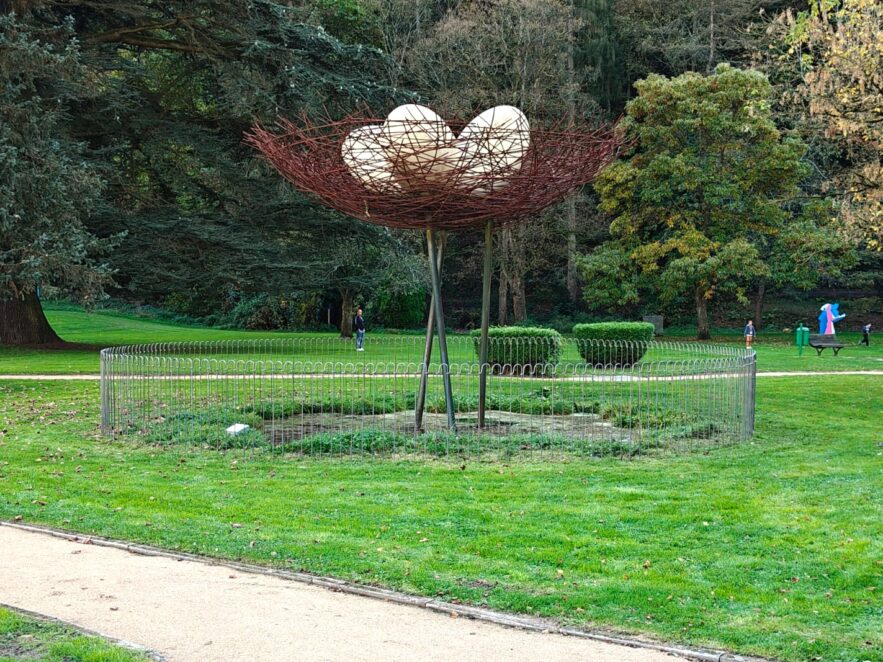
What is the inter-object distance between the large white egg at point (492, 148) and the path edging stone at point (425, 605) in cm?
589

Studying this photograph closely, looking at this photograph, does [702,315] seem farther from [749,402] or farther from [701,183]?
[749,402]

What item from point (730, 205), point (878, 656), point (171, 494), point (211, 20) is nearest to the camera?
point (878, 656)

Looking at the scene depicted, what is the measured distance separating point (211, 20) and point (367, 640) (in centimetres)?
2371

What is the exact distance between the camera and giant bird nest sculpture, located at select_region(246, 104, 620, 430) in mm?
11227

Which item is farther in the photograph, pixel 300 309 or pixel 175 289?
pixel 300 309

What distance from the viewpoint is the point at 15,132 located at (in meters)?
21.1

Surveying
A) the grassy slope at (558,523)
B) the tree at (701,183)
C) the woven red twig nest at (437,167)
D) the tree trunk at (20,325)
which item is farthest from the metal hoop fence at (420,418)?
the tree at (701,183)

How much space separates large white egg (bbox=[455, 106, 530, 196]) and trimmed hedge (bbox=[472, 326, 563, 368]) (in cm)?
1018

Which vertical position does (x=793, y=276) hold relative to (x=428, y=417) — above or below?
above

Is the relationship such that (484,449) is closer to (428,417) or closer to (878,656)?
(428,417)

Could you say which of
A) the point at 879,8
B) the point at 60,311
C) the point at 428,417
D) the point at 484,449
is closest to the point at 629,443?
the point at 484,449

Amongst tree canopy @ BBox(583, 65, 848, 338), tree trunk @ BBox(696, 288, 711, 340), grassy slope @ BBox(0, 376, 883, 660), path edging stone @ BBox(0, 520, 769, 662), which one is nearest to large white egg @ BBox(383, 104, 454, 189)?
grassy slope @ BBox(0, 376, 883, 660)

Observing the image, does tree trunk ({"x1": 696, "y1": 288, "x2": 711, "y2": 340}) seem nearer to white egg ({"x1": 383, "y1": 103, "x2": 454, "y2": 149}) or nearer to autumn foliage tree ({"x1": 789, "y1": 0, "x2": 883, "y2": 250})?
autumn foliage tree ({"x1": 789, "y1": 0, "x2": 883, "y2": 250})

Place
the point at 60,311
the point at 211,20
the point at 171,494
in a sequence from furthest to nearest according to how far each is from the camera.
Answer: the point at 60,311, the point at 211,20, the point at 171,494
